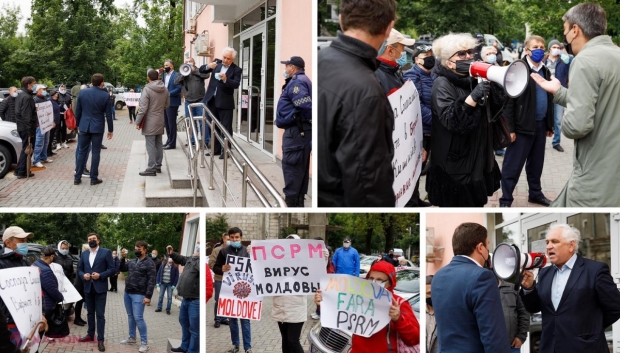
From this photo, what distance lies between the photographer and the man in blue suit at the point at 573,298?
208 inches

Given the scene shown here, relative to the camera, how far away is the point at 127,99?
19.2 meters

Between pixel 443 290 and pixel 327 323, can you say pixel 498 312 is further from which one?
pixel 327 323

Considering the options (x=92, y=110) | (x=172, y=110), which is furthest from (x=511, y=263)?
(x=172, y=110)

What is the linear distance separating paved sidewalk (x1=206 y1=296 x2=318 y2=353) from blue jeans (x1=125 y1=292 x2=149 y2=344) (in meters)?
1.72

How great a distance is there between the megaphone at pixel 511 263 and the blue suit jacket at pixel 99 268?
537cm

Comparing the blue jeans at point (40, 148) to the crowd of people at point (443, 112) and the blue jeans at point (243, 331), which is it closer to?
the blue jeans at point (243, 331)

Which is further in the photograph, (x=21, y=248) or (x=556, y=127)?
(x=556, y=127)

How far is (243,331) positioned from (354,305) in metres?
2.00

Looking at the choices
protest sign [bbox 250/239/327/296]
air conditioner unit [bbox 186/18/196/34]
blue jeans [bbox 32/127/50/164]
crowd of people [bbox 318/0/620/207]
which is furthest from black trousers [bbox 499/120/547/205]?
air conditioner unit [bbox 186/18/196/34]

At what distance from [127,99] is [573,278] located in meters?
15.6

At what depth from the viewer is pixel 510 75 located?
4992 mm

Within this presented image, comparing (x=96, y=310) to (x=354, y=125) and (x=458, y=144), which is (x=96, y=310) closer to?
(x=458, y=144)

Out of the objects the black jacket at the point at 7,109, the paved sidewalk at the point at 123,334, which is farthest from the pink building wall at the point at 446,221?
the black jacket at the point at 7,109

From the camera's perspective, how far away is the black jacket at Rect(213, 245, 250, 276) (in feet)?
21.5
